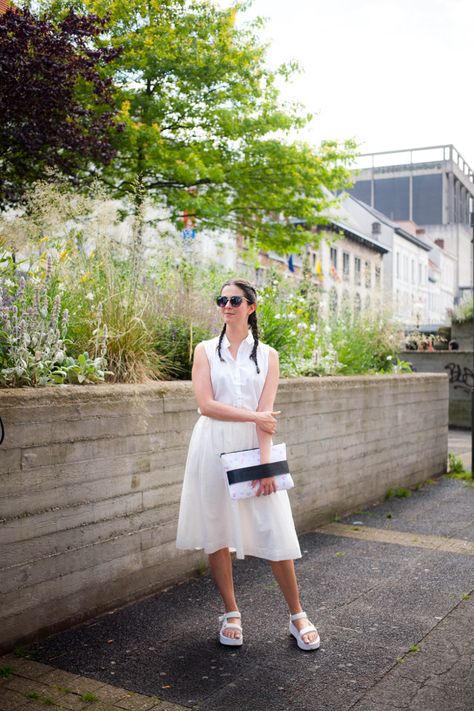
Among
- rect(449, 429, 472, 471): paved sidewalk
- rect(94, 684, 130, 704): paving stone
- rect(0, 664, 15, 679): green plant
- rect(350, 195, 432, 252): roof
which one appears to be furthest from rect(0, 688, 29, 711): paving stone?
rect(350, 195, 432, 252): roof

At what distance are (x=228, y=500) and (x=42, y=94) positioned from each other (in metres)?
7.64

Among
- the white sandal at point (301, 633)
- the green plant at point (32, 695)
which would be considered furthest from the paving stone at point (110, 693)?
the white sandal at point (301, 633)

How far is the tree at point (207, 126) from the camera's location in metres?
16.9

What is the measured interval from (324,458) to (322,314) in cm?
403

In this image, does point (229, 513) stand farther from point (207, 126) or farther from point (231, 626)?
point (207, 126)

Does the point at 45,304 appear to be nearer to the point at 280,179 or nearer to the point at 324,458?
the point at 324,458

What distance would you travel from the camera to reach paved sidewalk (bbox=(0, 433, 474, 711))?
3.66 meters

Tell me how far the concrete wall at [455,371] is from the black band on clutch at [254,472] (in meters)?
16.5

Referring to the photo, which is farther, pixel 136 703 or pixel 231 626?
pixel 231 626

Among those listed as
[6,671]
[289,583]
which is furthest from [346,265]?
[6,671]

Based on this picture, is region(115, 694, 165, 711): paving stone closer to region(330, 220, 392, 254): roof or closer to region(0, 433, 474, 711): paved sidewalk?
region(0, 433, 474, 711): paved sidewalk

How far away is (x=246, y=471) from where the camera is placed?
13.7 ft

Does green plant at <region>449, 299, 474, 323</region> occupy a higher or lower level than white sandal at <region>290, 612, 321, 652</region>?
higher

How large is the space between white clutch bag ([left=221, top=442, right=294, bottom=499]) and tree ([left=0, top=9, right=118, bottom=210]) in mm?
6870
